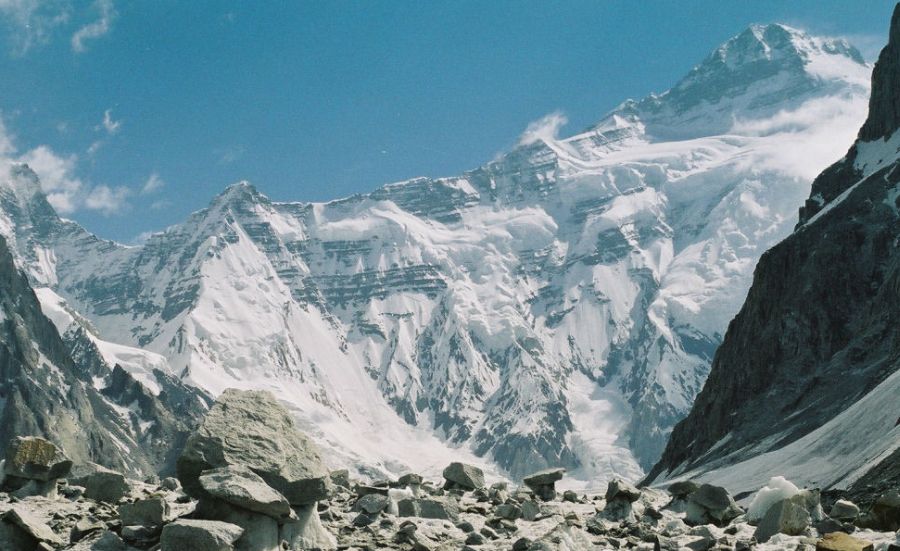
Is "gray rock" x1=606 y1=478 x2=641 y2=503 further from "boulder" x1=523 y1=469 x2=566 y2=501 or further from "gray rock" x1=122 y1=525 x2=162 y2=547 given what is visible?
"gray rock" x1=122 y1=525 x2=162 y2=547

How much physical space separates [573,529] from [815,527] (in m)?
5.67

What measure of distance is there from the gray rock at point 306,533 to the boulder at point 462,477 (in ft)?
43.3

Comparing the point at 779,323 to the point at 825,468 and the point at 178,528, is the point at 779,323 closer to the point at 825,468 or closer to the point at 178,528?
the point at 825,468

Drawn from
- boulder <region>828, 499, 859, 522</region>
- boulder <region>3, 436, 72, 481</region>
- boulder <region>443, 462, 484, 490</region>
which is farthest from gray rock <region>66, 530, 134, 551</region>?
boulder <region>828, 499, 859, 522</region>

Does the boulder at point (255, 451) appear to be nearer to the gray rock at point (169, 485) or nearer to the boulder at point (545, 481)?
the gray rock at point (169, 485)

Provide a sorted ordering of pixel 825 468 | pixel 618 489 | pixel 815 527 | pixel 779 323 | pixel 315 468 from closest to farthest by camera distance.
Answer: pixel 315 468
pixel 815 527
pixel 618 489
pixel 825 468
pixel 779 323

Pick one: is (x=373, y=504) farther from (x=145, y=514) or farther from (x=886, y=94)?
(x=886, y=94)

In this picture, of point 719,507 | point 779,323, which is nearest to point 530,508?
point 719,507

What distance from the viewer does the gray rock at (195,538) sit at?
17719mm

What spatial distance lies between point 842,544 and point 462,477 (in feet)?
58.5

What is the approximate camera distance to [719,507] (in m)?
27.5

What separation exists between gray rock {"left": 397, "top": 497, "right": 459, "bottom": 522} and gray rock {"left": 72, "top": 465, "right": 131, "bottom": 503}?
765 centimetres

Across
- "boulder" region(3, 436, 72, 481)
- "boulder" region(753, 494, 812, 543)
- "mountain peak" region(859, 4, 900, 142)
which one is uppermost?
"mountain peak" region(859, 4, 900, 142)

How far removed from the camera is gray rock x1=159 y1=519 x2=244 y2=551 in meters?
17.7
